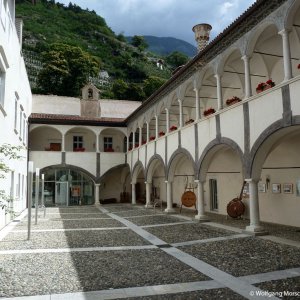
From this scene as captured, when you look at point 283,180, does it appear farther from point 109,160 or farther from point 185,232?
point 109,160

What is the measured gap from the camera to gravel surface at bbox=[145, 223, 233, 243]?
37.6ft

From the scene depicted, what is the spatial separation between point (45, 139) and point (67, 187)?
4433 mm

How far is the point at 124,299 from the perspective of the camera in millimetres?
5582

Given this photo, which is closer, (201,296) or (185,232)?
(201,296)

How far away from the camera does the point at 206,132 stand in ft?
49.0

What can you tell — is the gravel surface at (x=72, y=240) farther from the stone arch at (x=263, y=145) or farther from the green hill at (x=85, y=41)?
the green hill at (x=85, y=41)

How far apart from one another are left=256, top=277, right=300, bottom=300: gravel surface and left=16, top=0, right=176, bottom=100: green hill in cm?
4968

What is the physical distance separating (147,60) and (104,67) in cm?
1348

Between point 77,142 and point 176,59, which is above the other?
point 176,59

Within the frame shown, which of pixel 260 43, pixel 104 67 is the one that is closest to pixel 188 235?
pixel 260 43

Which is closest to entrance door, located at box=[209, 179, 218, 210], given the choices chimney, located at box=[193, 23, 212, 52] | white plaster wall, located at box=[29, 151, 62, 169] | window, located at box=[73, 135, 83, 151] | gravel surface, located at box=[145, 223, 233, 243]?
gravel surface, located at box=[145, 223, 233, 243]

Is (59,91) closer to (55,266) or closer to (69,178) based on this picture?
(69,178)

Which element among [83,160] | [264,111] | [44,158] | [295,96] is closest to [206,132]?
[264,111]

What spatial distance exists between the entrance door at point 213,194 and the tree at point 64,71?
33622mm
